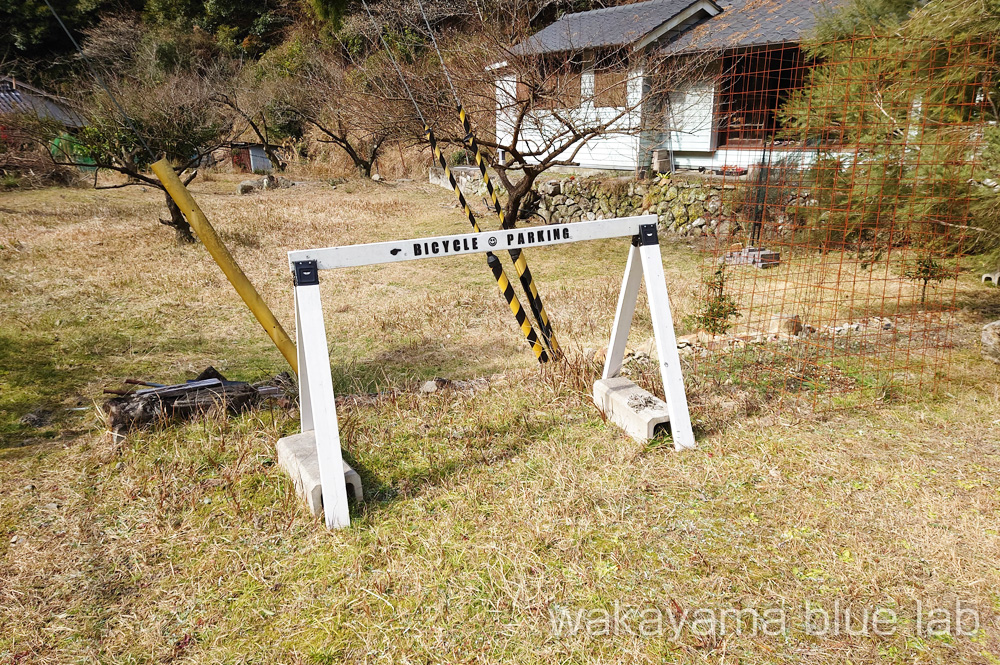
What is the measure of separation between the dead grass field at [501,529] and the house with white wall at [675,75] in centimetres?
729

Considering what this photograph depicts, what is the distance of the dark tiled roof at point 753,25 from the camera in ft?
39.8

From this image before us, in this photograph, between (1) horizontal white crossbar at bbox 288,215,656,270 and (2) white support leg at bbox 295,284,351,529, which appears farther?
(1) horizontal white crossbar at bbox 288,215,656,270

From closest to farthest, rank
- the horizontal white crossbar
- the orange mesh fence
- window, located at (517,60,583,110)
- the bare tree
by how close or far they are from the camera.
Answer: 1. the horizontal white crossbar
2. the orange mesh fence
3. window, located at (517,60,583,110)
4. the bare tree

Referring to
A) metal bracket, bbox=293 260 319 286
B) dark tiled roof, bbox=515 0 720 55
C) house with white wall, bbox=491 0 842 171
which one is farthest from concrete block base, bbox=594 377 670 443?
dark tiled roof, bbox=515 0 720 55

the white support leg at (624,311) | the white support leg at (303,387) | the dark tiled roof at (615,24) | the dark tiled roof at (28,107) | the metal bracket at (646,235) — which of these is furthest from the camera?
the dark tiled roof at (615,24)

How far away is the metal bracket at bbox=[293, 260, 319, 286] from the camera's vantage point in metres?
2.90

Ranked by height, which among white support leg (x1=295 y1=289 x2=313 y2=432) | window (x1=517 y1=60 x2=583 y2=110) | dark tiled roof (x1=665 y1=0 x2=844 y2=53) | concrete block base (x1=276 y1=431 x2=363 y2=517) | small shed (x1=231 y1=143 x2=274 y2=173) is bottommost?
concrete block base (x1=276 y1=431 x2=363 y2=517)

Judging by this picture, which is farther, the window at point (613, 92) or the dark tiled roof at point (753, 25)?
the dark tiled roof at point (753, 25)

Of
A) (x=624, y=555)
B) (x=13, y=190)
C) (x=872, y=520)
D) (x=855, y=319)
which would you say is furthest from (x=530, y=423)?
(x=13, y=190)

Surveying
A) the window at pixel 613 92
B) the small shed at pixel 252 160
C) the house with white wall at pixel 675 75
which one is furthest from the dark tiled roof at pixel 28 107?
the small shed at pixel 252 160

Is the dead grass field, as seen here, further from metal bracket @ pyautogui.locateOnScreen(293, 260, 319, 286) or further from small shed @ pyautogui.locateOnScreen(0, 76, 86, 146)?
small shed @ pyautogui.locateOnScreen(0, 76, 86, 146)

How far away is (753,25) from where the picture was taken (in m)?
13.1

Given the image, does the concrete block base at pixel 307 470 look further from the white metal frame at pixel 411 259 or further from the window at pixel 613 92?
the window at pixel 613 92

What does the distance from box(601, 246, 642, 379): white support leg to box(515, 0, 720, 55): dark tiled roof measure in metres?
9.53
